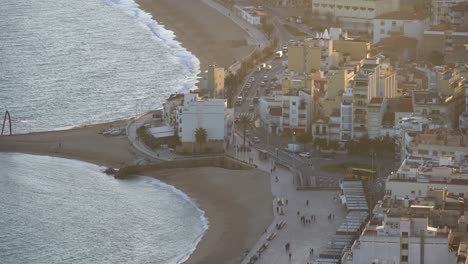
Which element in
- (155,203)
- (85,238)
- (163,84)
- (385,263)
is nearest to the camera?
(385,263)

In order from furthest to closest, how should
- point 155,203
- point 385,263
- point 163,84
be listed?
point 163,84 → point 155,203 → point 385,263

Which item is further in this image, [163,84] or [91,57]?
[91,57]

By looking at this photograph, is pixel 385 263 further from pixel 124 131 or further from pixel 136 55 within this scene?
pixel 136 55

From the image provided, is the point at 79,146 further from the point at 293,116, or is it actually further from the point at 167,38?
the point at 167,38

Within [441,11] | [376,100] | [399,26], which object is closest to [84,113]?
[376,100]

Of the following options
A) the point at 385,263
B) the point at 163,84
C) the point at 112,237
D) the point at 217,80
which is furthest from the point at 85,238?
the point at 163,84

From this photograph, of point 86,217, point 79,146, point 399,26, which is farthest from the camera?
point 399,26

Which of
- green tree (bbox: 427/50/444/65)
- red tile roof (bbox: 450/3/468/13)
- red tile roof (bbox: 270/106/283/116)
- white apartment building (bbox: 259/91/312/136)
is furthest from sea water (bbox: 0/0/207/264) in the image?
red tile roof (bbox: 450/3/468/13)
